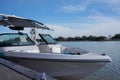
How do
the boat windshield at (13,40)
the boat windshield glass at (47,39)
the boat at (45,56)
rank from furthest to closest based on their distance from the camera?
1. the boat windshield glass at (47,39)
2. the boat windshield at (13,40)
3. the boat at (45,56)

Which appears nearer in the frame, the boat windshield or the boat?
the boat

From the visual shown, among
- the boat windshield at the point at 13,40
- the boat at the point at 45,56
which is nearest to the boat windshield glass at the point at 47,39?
the boat at the point at 45,56

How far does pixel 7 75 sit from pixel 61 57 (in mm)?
2804

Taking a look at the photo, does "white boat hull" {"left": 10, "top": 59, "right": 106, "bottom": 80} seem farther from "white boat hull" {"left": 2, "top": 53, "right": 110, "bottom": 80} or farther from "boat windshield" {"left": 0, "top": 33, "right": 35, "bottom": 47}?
"boat windshield" {"left": 0, "top": 33, "right": 35, "bottom": 47}

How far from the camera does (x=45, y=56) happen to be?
8070mm

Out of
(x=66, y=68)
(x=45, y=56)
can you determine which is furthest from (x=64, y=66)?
(x=45, y=56)

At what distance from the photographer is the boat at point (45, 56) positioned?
7.87 metres

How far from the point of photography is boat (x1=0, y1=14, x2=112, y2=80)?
25.8ft

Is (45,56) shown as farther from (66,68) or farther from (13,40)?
(13,40)

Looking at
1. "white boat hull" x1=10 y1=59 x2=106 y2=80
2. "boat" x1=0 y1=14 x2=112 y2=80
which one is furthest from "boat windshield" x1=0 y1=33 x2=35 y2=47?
"white boat hull" x1=10 y1=59 x2=106 y2=80

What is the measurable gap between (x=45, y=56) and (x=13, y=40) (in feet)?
7.29

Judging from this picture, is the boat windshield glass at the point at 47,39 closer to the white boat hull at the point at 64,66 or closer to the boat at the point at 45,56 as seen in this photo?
the boat at the point at 45,56

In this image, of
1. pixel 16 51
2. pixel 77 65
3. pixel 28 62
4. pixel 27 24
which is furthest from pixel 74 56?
pixel 27 24

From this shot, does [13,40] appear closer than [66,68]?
No
